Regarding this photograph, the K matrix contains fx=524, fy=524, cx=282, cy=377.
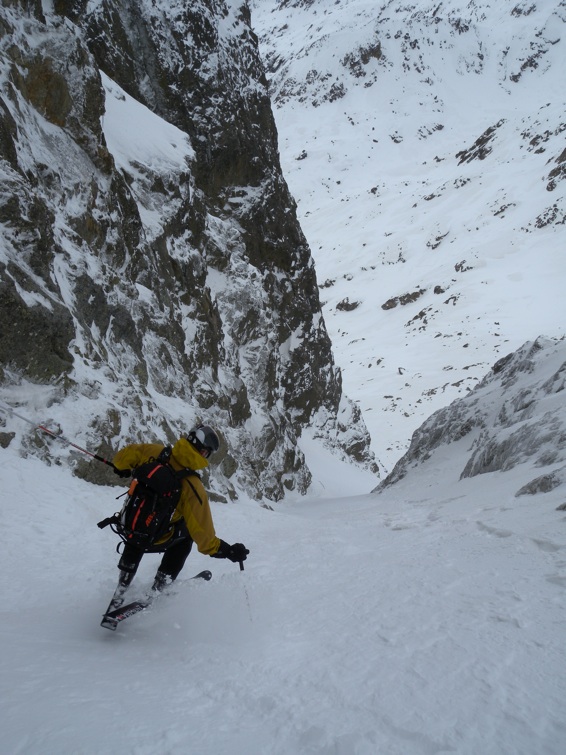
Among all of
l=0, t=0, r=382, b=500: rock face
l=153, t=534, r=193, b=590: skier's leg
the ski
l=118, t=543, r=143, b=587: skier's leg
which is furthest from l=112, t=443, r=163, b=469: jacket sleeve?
l=0, t=0, r=382, b=500: rock face

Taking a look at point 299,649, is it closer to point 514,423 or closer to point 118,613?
point 118,613

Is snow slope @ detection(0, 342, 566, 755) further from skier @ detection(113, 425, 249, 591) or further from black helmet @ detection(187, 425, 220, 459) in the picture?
black helmet @ detection(187, 425, 220, 459)

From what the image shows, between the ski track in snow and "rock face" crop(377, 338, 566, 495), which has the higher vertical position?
"rock face" crop(377, 338, 566, 495)

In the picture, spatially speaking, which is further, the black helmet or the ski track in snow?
the black helmet

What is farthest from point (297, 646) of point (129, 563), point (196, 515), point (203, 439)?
point (203, 439)

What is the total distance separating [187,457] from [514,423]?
10.9 m

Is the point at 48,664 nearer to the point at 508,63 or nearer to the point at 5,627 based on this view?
the point at 5,627

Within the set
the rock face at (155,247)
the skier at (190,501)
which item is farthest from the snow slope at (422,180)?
the skier at (190,501)

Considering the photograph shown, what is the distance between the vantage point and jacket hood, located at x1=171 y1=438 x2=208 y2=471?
3.92 m

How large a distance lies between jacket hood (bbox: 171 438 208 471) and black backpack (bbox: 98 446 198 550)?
55 mm

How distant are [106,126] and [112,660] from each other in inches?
700

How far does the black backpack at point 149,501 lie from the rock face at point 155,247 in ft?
13.7

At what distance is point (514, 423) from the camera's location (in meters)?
12.8

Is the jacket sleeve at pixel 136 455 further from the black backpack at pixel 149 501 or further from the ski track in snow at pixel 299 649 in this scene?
the ski track in snow at pixel 299 649
